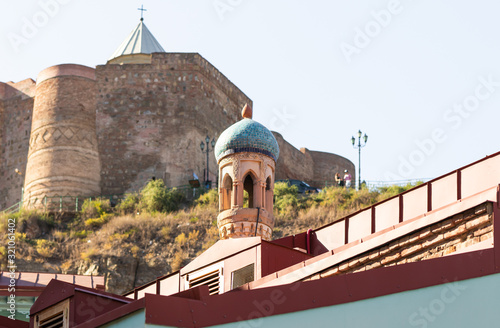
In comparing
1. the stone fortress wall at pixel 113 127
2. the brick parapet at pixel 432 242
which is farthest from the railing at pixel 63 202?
the brick parapet at pixel 432 242

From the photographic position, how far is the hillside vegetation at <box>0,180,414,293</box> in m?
40.3

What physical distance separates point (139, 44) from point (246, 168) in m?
32.4

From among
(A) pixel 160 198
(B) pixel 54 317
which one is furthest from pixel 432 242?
(A) pixel 160 198

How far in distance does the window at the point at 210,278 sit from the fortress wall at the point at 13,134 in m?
31.3

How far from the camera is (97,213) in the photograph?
1783 inches

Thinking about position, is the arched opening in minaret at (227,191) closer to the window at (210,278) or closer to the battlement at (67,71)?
the window at (210,278)

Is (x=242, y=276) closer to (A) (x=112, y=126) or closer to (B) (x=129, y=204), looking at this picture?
(B) (x=129, y=204)

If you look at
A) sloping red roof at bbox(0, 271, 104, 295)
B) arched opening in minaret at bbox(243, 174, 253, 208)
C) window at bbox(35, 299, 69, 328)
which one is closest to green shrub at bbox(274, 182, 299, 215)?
arched opening in minaret at bbox(243, 174, 253, 208)

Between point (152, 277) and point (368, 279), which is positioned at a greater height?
point (152, 277)

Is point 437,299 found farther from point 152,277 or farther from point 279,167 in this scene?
point 279,167

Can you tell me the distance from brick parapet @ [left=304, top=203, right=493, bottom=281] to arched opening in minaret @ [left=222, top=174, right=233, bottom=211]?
27.8 ft

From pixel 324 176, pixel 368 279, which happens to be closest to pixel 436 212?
pixel 368 279

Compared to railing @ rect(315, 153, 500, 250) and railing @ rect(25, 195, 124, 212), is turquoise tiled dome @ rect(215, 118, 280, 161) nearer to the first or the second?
railing @ rect(315, 153, 500, 250)

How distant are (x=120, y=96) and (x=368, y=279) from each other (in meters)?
37.1
